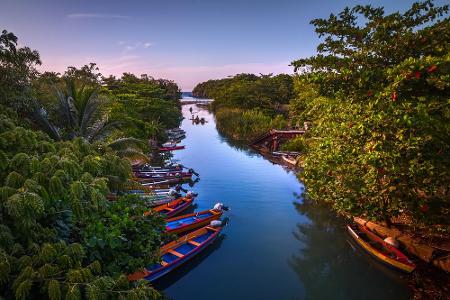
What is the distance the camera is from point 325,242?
1447cm

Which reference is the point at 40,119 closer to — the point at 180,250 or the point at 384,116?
the point at 180,250

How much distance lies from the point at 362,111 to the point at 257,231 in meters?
9.30

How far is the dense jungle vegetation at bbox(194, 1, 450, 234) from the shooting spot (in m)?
7.27

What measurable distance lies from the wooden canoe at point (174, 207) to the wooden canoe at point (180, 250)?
302 centimetres

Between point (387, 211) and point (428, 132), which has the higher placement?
point (428, 132)

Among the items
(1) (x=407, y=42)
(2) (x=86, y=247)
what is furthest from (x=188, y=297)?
(1) (x=407, y=42)

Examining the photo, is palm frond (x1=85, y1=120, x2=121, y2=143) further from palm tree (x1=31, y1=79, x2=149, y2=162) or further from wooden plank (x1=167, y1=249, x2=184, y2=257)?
wooden plank (x1=167, y1=249, x2=184, y2=257)

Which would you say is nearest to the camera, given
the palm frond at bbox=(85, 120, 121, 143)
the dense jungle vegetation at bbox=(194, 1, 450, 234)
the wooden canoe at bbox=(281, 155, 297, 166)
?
the dense jungle vegetation at bbox=(194, 1, 450, 234)

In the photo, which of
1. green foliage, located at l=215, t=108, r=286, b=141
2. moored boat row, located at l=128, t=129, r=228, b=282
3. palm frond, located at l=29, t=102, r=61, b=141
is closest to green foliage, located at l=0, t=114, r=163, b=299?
moored boat row, located at l=128, t=129, r=228, b=282

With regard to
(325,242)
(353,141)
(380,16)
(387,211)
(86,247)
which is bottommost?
(325,242)

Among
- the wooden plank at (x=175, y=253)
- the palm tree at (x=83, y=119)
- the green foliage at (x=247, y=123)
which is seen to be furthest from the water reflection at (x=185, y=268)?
the green foliage at (x=247, y=123)

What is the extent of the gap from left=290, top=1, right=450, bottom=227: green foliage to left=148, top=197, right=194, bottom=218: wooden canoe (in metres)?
8.11

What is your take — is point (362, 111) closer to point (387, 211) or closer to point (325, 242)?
point (387, 211)

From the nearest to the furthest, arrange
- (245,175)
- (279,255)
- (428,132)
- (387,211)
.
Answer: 1. (428,132)
2. (387,211)
3. (279,255)
4. (245,175)
